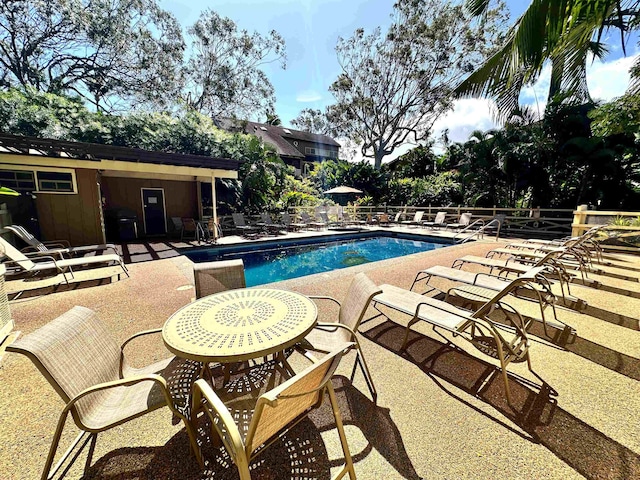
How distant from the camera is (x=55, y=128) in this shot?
10.8 m

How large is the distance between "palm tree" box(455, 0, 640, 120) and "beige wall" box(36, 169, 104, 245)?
32.1 feet

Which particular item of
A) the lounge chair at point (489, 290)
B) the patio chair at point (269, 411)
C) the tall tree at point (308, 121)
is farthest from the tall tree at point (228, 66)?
the patio chair at point (269, 411)

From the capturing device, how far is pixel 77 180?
7500mm

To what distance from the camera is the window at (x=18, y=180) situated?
6598 millimetres

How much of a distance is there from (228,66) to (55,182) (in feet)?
48.8

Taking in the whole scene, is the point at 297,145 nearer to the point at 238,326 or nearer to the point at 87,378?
the point at 238,326

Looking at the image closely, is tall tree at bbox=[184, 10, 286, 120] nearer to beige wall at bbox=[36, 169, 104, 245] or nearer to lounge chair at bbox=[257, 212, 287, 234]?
lounge chair at bbox=[257, 212, 287, 234]

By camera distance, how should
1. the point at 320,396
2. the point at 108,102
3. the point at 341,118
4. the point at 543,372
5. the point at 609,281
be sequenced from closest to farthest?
the point at 320,396, the point at 543,372, the point at 609,281, the point at 108,102, the point at 341,118

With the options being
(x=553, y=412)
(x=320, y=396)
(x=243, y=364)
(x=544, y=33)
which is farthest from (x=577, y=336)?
(x=544, y=33)

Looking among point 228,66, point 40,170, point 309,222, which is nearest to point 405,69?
point 228,66

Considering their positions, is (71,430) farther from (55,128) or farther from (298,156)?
(298,156)

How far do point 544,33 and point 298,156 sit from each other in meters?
23.3

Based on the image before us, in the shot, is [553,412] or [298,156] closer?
[553,412]

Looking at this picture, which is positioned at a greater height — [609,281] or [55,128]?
[55,128]
